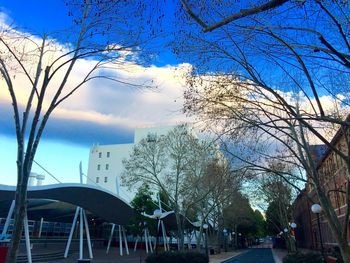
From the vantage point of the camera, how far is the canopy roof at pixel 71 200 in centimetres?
2931

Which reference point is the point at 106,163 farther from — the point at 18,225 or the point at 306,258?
the point at 18,225

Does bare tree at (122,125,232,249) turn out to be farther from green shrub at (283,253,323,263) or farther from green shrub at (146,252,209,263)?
green shrub at (283,253,323,263)

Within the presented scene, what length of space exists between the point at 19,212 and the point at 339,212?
117 ft

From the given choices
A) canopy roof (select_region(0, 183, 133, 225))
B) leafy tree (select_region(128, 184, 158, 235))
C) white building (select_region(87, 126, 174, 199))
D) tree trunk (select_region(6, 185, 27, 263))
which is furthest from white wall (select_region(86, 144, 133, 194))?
tree trunk (select_region(6, 185, 27, 263))

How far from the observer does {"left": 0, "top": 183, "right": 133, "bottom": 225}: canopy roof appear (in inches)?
1154

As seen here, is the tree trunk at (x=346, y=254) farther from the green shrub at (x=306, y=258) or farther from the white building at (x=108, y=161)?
the white building at (x=108, y=161)

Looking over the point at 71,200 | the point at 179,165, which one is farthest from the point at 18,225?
the point at 179,165

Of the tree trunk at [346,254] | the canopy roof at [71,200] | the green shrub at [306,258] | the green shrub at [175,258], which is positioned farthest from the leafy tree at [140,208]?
the tree trunk at [346,254]

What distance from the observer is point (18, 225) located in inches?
403

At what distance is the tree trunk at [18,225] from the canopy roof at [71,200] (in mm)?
17807

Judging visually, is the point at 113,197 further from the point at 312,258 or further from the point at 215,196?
the point at 312,258

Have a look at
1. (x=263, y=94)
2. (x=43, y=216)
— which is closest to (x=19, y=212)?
(x=263, y=94)

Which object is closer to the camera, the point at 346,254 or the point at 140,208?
the point at 346,254

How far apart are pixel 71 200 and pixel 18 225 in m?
24.1
